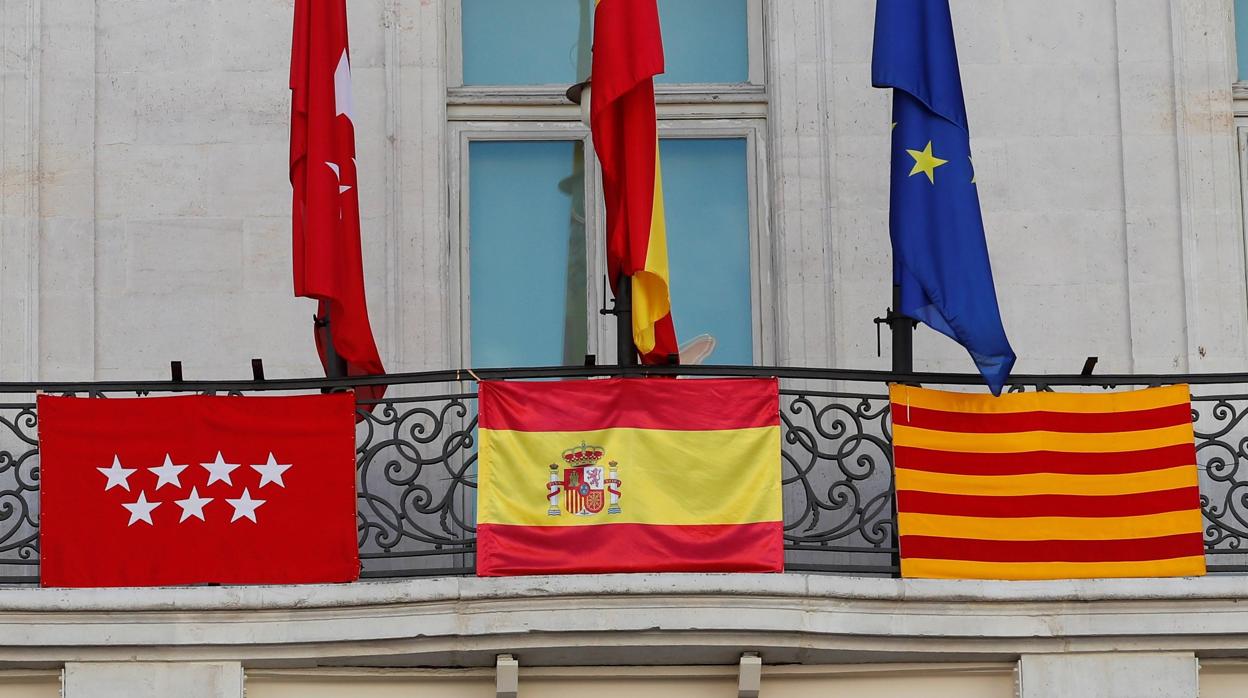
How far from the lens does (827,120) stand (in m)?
13.0

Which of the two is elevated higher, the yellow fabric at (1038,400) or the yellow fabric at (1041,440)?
the yellow fabric at (1038,400)

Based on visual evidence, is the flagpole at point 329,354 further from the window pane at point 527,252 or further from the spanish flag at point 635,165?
the spanish flag at point 635,165

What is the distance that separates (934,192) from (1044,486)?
1.34 m

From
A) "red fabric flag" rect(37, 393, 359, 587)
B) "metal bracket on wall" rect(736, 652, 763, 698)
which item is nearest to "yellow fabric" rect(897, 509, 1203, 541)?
"metal bracket on wall" rect(736, 652, 763, 698)

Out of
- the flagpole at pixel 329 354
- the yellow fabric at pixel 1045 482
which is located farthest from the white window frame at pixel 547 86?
the yellow fabric at pixel 1045 482

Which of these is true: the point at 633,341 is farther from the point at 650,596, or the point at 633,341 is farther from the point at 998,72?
the point at 998,72

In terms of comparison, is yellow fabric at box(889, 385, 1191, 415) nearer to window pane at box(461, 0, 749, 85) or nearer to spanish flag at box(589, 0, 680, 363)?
spanish flag at box(589, 0, 680, 363)

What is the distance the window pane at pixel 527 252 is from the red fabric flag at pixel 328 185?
99 cm

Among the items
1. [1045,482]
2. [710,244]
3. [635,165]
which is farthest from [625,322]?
[1045,482]

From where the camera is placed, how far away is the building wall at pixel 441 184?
1269cm

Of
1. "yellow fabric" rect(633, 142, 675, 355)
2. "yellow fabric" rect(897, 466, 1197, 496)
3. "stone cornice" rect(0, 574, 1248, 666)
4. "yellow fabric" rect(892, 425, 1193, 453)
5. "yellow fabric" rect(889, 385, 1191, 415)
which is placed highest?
"yellow fabric" rect(633, 142, 675, 355)

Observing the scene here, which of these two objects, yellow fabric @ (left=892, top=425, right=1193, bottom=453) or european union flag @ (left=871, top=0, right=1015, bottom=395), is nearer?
yellow fabric @ (left=892, top=425, right=1193, bottom=453)

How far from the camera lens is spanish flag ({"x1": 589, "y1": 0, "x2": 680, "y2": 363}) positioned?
1159 centimetres

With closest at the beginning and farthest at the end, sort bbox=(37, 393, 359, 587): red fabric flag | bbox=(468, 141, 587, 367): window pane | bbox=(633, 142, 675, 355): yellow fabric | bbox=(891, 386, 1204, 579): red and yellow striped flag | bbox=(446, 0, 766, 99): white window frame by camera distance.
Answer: bbox=(37, 393, 359, 587): red fabric flag
bbox=(891, 386, 1204, 579): red and yellow striped flag
bbox=(633, 142, 675, 355): yellow fabric
bbox=(468, 141, 587, 367): window pane
bbox=(446, 0, 766, 99): white window frame
